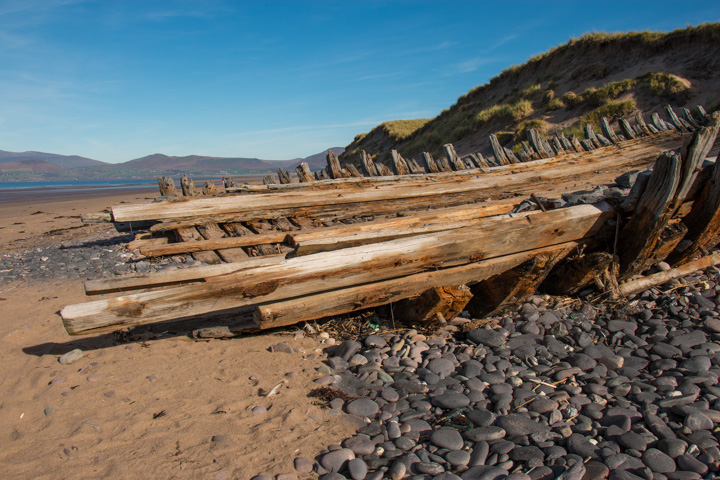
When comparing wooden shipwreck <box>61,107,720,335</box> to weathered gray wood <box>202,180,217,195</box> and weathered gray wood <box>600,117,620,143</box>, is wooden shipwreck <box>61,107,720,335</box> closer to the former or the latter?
weathered gray wood <box>202,180,217,195</box>

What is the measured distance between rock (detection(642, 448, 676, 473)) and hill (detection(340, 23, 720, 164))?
50.0ft

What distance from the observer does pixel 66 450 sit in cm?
238

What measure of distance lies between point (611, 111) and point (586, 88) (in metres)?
4.43

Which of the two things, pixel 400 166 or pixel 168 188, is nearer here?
pixel 168 188

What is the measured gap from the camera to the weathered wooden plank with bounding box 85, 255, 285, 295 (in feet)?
8.73

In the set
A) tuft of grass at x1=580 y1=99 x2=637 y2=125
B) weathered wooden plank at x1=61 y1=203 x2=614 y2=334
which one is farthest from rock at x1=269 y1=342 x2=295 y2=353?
tuft of grass at x1=580 y1=99 x2=637 y2=125

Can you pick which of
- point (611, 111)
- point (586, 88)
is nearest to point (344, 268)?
point (611, 111)

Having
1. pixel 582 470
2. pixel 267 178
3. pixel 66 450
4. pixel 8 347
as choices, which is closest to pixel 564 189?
pixel 267 178

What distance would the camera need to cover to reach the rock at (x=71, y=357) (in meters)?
3.45

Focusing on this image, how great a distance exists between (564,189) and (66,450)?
6.10 metres

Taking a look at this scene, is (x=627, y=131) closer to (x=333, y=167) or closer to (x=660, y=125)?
(x=660, y=125)

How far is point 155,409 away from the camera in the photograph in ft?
9.04

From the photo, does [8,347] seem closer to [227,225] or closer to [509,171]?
[227,225]

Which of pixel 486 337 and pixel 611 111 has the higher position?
pixel 611 111
